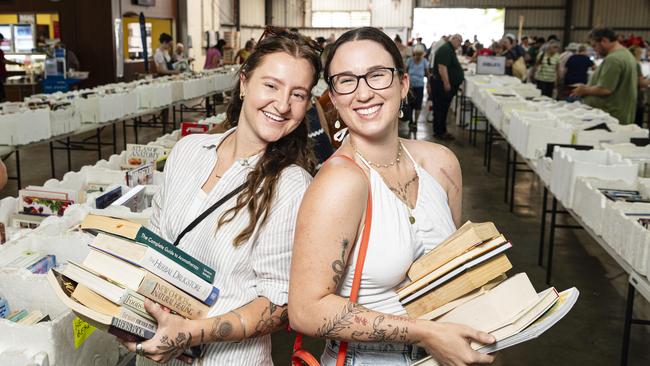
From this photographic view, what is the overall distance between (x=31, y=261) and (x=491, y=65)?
1025 centimetres

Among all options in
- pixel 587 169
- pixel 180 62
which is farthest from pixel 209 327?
pixel 180 62

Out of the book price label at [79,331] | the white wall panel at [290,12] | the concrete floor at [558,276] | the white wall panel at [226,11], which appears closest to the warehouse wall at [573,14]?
the white wall panel at [290,12]

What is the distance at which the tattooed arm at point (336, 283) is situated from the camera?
53.1 inches

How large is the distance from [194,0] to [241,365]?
59.2 ft

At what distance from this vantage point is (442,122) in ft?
34.0

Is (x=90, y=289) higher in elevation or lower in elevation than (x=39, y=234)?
higher

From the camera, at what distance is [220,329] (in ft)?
4.88

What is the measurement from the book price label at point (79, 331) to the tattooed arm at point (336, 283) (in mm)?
780

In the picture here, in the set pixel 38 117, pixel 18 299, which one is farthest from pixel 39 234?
pixel 38 117

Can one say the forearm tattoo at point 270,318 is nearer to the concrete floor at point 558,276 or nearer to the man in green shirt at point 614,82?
the concrete floor at point 558,276

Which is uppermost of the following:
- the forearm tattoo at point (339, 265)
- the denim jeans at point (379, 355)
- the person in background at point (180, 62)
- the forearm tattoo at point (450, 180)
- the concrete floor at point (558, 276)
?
the person in background at point (180, 62)

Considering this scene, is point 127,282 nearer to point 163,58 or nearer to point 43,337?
point 43,337

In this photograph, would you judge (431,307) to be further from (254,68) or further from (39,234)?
(39,234)

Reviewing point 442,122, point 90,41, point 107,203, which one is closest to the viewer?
point 107,203
